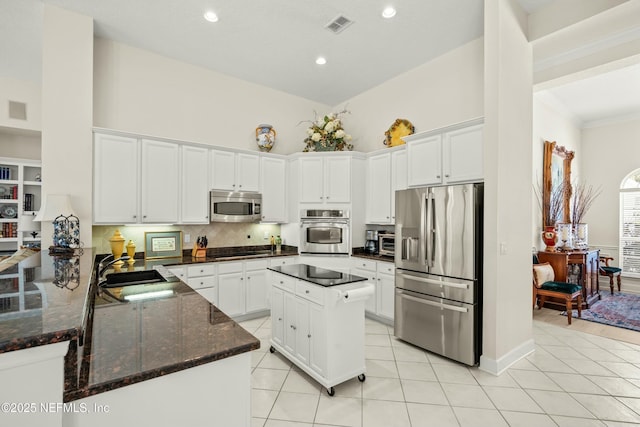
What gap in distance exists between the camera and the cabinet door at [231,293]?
3.96m

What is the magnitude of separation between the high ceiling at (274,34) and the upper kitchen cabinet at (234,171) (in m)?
1.27

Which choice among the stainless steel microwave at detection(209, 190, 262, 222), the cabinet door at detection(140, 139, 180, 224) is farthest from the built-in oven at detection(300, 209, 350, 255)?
the cabinet door at detection(140, 139, 180, 224)

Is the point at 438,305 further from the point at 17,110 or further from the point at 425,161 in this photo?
the point at 17,110

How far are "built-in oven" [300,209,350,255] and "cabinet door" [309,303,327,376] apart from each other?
6.46 feet

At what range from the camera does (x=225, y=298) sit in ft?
13.1

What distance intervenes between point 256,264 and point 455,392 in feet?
9.09

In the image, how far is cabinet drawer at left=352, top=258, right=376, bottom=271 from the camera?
4.20m

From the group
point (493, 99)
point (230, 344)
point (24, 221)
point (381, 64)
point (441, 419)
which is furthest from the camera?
point (381, 64)

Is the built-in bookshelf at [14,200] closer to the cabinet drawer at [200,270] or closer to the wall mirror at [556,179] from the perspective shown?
the cabinet drawer at [200,270]

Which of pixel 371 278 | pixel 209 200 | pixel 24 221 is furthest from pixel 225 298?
pixel 24 221

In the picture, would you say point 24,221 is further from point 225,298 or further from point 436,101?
point 436,101

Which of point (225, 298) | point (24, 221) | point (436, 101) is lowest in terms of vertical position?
point (225, 298)

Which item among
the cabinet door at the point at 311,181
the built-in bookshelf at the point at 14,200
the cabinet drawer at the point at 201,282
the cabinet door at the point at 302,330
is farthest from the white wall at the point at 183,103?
the cabinet door at the point at 302,330

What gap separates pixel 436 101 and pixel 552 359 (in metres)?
3.27
